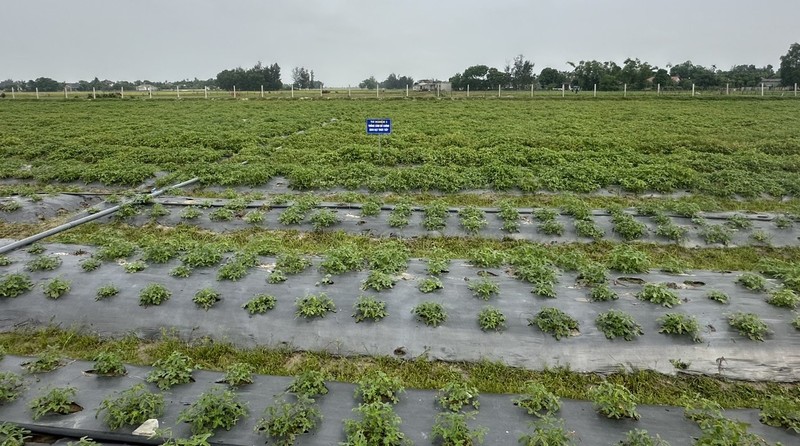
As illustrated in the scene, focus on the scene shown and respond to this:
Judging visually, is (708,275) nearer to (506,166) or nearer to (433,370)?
(433,370)

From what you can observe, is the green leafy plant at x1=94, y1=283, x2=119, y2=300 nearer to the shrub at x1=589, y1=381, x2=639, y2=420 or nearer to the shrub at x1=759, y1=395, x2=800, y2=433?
the shrub at x1=589, y1=381, x2=639, y2=420

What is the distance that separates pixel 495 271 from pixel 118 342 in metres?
4.54

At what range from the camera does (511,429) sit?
3537 mm

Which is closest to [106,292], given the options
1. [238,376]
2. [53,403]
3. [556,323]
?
[53,403]

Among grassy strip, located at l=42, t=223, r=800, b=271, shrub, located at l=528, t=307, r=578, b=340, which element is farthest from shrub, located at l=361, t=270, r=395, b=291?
shrub, located at l=528, t=307, r=578, b=340

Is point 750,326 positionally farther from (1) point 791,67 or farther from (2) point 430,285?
(1) point 791,67

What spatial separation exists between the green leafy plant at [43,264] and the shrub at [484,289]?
547cm

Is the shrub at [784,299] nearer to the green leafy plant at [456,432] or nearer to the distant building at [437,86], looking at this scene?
the green leafy plant at [456,432]

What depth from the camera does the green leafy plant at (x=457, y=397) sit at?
3.76 metres

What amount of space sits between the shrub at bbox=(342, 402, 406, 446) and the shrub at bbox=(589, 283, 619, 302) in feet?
9.57

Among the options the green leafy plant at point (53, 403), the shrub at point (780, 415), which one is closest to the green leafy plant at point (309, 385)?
the green leafy plant at point (53, 403)

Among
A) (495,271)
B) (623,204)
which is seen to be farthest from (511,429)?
(623,204)

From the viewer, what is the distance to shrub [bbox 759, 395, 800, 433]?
138 inches

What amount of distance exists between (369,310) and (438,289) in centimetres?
93
